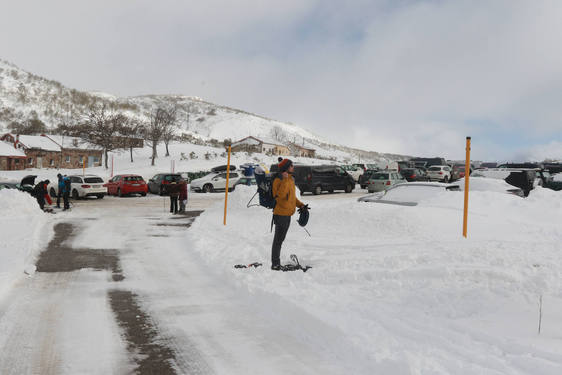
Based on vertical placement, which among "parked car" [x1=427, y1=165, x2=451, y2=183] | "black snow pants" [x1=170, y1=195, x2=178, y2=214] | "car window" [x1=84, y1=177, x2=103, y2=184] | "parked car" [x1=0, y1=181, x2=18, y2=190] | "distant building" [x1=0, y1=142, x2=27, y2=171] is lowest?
"black snow pants" [x1=170, y1=195, x2=178, y2=214]

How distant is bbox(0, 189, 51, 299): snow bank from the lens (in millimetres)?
7160

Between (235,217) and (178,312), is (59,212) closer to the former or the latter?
(235,217)

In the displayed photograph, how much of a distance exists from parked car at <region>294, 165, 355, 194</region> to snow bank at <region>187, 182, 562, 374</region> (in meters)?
16.6

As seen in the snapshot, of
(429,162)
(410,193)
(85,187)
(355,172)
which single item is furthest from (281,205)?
(429,162)

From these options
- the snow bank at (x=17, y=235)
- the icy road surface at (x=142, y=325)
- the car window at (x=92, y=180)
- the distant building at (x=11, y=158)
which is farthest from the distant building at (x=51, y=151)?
the icy road surface at (x=142, y=325)

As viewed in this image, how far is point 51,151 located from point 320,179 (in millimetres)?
53524

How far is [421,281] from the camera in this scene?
570 centimetres

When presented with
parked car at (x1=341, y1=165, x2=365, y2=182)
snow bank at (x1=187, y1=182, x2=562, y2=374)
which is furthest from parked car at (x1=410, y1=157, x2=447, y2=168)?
snow bank at (x1=187, y1=182, x2=562, y2=374)

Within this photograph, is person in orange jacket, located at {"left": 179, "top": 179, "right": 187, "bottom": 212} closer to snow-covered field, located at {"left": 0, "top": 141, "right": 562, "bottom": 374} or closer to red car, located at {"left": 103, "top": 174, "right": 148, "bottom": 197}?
snow-covered field, located at {"left": 0, "top": 141, "right": 562, "bottom": 374}

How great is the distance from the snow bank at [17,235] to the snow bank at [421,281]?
3.21 meters

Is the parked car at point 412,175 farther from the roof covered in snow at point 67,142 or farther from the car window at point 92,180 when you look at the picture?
the roof covered in snow at point 67,142

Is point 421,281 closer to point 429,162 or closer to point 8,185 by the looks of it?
point 8,185

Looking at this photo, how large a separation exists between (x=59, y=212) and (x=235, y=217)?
8797mm

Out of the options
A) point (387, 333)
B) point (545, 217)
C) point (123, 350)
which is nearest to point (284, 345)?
point (387, 333)
